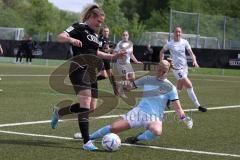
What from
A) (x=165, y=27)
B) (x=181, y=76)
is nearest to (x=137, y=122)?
(x=181, y=76)

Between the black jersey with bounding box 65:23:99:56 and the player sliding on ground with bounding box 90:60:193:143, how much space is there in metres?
0.89

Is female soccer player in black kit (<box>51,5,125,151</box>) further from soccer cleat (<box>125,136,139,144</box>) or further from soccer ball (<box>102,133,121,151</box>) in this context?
soccer cleat (<box>125,136,139,144</box>)

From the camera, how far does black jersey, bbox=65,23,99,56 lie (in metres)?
8.79

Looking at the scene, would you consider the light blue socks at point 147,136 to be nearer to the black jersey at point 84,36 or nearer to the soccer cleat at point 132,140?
the soccer cleat at point 132,140

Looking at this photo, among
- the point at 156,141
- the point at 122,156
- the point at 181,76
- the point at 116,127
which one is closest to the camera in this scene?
the point at 122,156

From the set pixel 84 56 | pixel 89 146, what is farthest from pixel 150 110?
pixel 84 56

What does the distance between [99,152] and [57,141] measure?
105 cm

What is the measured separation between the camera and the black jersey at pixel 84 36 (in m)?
Result: 8.79

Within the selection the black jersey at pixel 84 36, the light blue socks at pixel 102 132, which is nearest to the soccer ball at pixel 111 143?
the light blue socks at pixel 102 132

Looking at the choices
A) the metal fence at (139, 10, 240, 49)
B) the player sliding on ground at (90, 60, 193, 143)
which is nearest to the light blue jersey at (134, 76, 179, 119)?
the player sliding on ground at (90, 60, 193, 143)

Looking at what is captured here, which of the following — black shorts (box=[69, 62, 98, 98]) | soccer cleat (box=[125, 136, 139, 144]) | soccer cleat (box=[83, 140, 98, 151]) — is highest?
black shorts (box=[69, 62, 98, 98])

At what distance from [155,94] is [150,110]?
269mm

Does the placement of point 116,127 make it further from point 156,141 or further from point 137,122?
point 156,141

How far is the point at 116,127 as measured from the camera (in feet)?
28.9
